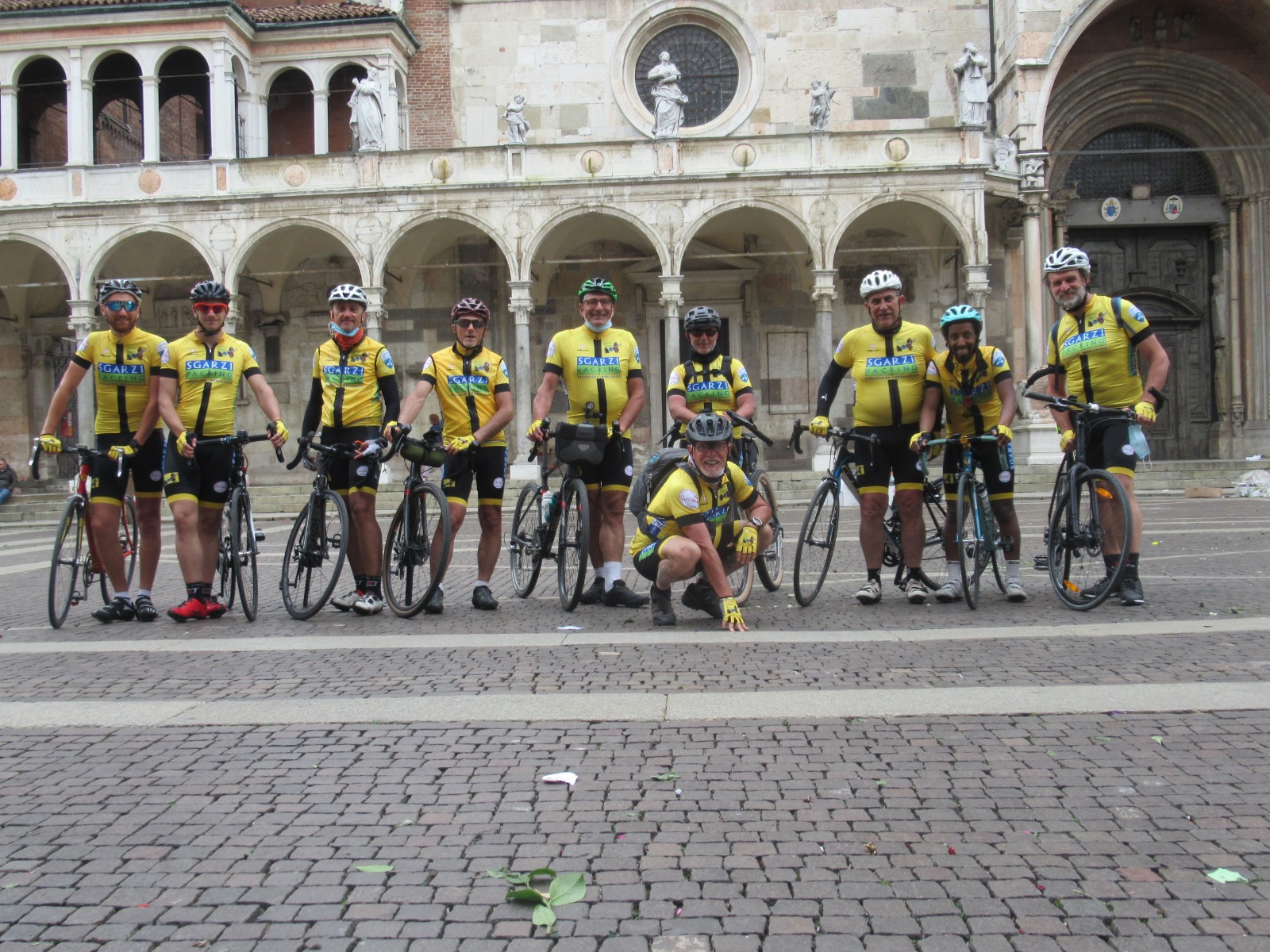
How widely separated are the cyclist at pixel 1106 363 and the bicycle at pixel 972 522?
57 cm

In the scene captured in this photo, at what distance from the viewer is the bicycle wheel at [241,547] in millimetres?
6645

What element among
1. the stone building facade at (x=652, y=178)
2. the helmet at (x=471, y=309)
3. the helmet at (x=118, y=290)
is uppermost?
Result: the stone building facade at (x=652, y=178)

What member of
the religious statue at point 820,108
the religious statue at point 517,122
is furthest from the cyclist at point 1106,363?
the religious statue at point 517,122

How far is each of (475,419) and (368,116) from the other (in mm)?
16987

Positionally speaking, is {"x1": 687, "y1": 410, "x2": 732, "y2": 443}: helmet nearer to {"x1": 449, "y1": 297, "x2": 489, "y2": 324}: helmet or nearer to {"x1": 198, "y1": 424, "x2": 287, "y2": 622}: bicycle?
{"x1": 449, "y1": 297, "x2": 489, "y2": 324}: helmet

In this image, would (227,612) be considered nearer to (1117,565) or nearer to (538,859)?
(538,859)

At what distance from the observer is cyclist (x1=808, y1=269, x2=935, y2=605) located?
6.82 meters

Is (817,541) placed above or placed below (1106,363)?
below

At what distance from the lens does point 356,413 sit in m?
6.85

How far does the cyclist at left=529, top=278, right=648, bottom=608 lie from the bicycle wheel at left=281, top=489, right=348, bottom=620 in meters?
1.44

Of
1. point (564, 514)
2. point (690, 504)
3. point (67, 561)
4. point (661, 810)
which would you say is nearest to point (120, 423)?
point (67, 561)

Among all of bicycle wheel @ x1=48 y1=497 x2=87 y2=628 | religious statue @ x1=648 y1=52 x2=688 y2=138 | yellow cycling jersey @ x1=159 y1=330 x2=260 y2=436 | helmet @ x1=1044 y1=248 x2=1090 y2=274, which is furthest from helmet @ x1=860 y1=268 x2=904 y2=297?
religious statue @ x1=648 y1=52 x2=688 y2=138

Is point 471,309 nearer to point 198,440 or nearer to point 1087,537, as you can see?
point 198,440

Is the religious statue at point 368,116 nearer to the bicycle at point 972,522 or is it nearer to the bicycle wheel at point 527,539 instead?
the bicycle wheel at point 527,539
